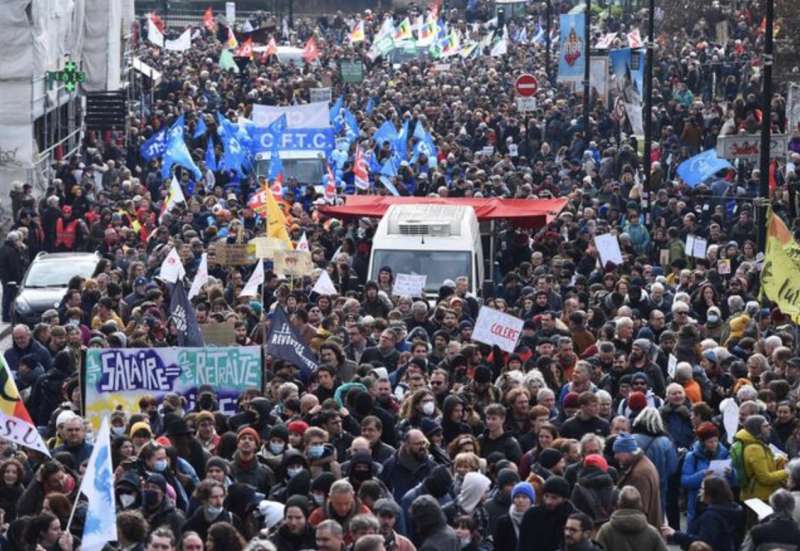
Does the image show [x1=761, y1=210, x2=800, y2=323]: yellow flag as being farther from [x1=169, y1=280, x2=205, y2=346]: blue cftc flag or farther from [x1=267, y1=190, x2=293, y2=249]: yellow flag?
[x1=267, y1=190, x2=293, y2=249]: yellow flag

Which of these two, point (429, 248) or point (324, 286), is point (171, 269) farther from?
point (429, 248)

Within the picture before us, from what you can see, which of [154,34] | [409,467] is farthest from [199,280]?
[154,34]

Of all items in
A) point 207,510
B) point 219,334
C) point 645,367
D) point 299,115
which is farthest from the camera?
point 299,115

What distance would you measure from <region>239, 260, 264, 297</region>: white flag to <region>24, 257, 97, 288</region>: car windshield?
4048 mm

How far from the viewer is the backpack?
15361 millimetres

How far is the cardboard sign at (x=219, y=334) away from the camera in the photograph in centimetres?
2112

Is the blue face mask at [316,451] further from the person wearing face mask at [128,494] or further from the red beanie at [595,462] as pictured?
the red beanie at [595,462]

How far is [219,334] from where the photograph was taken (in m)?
21.2

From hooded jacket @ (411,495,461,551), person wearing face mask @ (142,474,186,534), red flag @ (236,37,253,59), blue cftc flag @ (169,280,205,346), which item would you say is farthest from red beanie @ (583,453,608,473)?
red flag @ (236,37,253,59)

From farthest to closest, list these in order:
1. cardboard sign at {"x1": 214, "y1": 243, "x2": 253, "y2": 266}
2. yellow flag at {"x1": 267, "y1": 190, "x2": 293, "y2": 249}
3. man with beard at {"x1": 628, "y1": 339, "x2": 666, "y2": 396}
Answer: cardboard sign at {"x1": 214, "y1": 243, "x2": 253, "y2": 266} < yellow flag at {"x1": 267, "y1": 190, "x2": 293, "y2": 249} < man with beard at {"x1": 628, "y1": 339, "x2": 666, "y2": 396}

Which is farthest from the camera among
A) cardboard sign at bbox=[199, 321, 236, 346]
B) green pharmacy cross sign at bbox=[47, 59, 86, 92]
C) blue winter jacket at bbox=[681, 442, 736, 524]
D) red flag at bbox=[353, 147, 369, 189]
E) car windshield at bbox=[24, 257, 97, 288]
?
green pharmacy cross sign at bbox=[47, 59, 86, 92]

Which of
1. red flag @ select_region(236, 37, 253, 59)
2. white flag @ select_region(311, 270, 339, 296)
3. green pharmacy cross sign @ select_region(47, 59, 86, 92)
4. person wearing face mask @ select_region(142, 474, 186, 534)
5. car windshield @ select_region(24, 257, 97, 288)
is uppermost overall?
green pharmacy cross sign @ select_region(47, 59, 86, 92)

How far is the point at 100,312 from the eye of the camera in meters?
22.5

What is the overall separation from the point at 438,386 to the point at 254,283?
23.0ft
